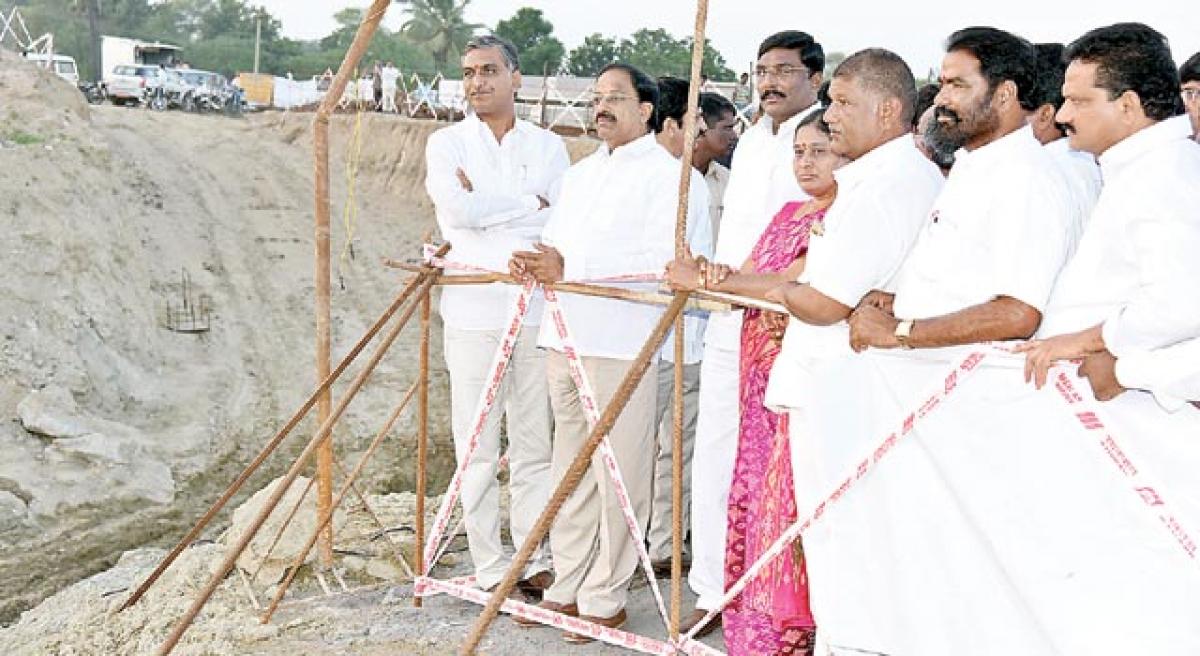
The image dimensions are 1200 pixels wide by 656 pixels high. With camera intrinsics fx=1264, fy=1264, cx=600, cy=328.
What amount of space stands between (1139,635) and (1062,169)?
1.11 meters

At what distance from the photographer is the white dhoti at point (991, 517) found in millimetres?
2848

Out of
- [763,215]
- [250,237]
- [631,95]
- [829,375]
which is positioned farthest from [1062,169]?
[250,237]

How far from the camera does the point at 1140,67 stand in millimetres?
2820

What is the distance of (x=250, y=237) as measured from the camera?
1753cm

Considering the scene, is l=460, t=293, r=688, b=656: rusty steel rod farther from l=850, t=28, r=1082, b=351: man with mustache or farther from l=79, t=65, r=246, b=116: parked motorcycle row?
l=79, t=65, r=246, b=116: parked motorcycle row

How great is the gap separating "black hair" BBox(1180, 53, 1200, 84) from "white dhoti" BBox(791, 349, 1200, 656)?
4.42ft

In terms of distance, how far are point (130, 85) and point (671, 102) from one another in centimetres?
2704

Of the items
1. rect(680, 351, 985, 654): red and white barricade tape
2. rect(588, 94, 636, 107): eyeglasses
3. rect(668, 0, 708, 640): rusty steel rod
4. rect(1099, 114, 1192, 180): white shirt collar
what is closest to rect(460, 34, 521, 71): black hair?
rect(588, 94, 636, 107): eyeglasses

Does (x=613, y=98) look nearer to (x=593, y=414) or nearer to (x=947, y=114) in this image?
(x=593, y=414)

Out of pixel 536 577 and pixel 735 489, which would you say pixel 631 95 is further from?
pixel 536 577

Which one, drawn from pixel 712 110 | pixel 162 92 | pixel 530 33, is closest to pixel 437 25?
pixel 530 33

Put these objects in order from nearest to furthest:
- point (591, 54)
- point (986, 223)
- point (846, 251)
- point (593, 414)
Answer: point (986, 223)
point (846, 251)
point (593, 414)
point (591, 54)

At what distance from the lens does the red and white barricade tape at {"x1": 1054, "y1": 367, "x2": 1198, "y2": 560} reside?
2.80 m

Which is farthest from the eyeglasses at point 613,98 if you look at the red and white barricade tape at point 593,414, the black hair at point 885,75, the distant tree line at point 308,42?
the distant tree line at point 308,42
